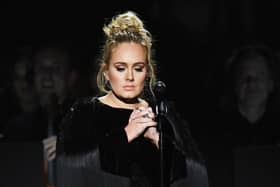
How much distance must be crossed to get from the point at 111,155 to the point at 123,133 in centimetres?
8

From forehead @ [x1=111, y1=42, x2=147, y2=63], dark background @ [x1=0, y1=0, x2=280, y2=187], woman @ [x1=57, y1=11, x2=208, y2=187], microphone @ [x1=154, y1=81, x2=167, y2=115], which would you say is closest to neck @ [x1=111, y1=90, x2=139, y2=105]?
woman @ [x1=57, y1=11, x2=208, y2=187]

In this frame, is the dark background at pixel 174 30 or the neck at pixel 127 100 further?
the dark background at pixel 174 30

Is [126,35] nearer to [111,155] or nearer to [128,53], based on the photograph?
[128,53]

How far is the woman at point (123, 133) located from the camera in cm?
191

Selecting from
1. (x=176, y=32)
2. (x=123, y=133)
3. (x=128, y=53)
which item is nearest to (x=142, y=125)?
(x=123, y=133)

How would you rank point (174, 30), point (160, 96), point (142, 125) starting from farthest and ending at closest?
1. point (174, 30)
2. point (142, 125)
3. point (160, 96)

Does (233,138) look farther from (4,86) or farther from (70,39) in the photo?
(4,86)

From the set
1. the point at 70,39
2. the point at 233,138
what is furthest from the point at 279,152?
the point at 70,39

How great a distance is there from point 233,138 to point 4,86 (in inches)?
38.8

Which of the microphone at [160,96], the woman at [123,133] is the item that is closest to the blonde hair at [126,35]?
the woman at [123,133]

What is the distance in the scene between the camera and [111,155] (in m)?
1.92

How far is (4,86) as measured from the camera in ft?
8.75

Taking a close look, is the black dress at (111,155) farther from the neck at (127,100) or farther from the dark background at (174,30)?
the dark background at (174,30)

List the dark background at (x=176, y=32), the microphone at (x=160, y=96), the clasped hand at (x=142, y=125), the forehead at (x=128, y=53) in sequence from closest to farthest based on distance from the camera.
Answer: the microphone at (x=160, y=96)
the clasped hand at (x=142, y=125)
the forehead at (x=128, y=53)
the dark background at (x=176, y=32)
